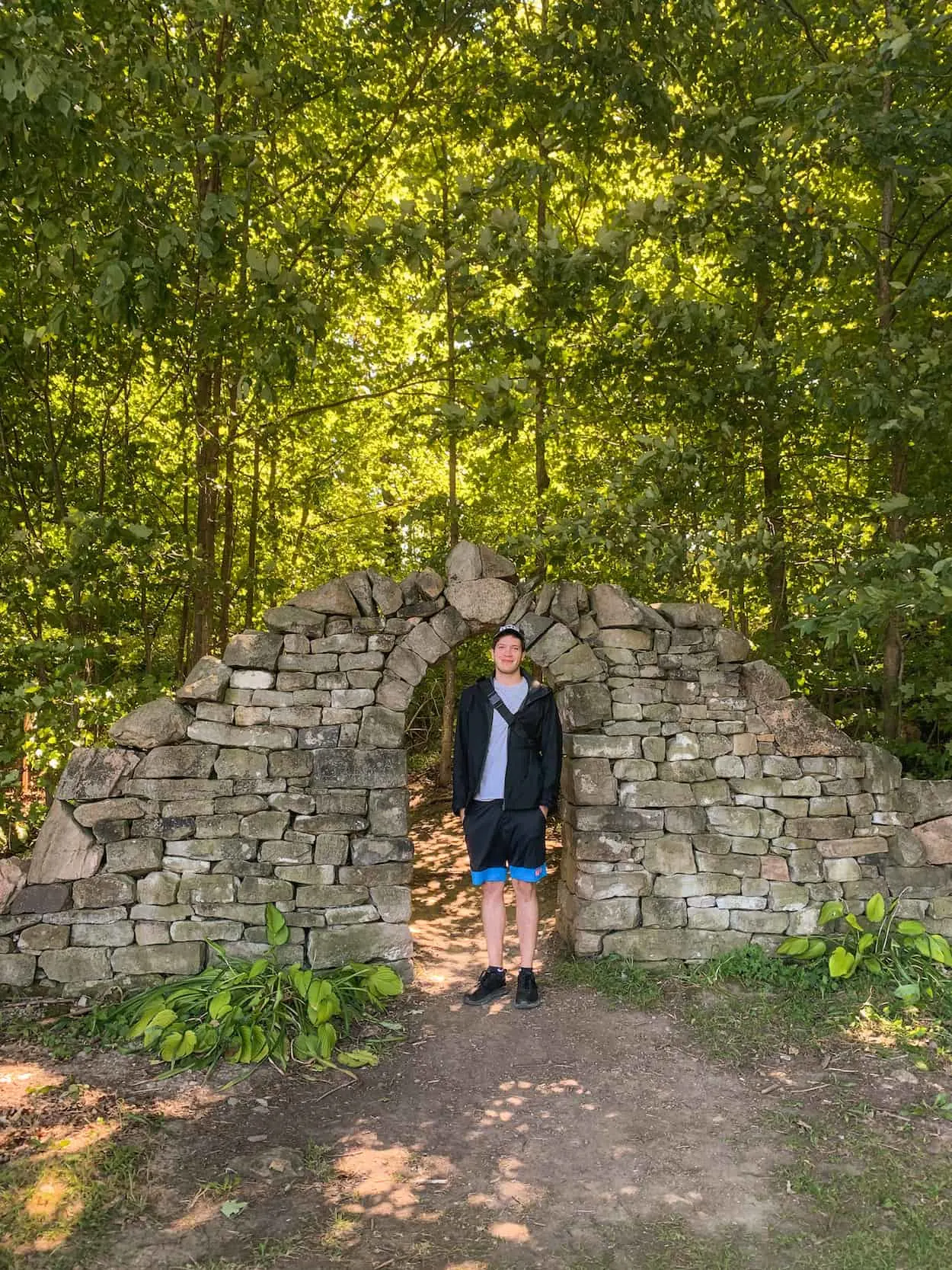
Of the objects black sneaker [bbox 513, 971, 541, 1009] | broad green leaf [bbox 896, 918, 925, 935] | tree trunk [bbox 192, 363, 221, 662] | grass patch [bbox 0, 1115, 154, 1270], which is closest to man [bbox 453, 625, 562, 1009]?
black sneaker [bbox 513, 971, 541, 1009]

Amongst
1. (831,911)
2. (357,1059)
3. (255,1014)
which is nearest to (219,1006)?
(255,1014)

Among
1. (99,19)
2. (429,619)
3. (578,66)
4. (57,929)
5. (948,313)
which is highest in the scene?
(578,66)

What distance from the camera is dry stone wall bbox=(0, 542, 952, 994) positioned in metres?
4.54

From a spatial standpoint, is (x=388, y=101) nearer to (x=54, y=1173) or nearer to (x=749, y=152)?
(x=749, y=152)

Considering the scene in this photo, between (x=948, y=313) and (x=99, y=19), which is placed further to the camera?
(x=948, y=313)

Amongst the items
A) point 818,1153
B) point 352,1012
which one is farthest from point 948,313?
point 352,1012

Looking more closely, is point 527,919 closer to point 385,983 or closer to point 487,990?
point 487,990

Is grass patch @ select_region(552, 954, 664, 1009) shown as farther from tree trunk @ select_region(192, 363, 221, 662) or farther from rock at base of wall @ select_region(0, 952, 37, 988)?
tree trunk @ select_region(192, 363, 221, 662)

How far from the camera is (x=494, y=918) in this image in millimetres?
4668

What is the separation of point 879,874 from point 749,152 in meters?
4.68

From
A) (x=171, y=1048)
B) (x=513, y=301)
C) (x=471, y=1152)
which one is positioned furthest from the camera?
(x=513, y=301)

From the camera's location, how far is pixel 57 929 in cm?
445

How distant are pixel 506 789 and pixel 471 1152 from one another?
1788 millimetres

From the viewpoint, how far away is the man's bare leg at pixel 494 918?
15.3 ft
